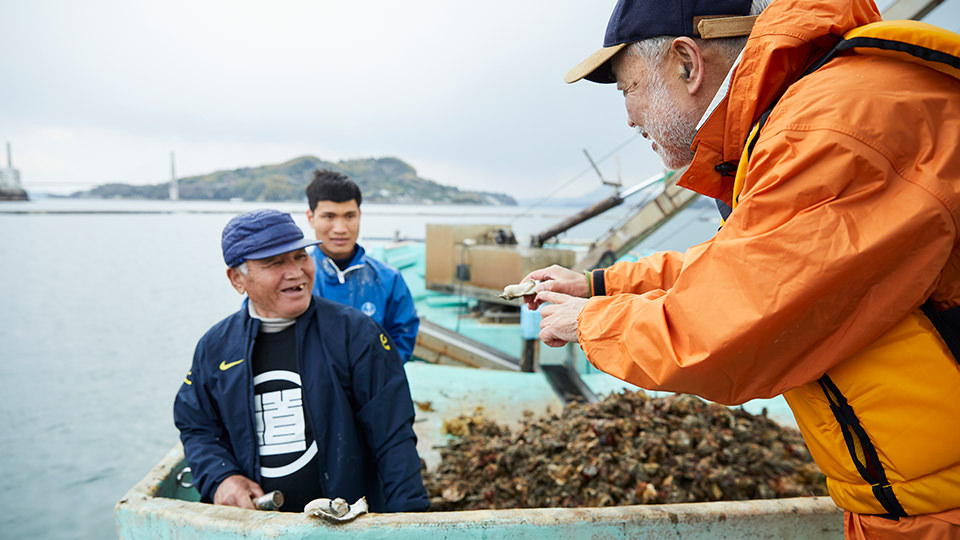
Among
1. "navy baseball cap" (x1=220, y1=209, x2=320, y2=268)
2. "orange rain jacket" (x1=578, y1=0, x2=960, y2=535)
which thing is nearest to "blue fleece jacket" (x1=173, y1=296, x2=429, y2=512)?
"navy baseball cap" (x1=220, y1=209, x2=320, y2=268)

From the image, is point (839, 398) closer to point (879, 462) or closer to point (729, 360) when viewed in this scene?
point (879, 462)

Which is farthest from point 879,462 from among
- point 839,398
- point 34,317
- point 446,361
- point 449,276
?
point 34,317

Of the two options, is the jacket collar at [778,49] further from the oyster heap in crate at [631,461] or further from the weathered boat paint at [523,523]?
the oyster heap in crate at [631,461]

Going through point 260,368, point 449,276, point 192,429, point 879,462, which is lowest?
point 449,276

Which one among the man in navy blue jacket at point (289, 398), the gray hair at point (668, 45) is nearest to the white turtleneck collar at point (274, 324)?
the man in navy blue jacket at point (289, 398)

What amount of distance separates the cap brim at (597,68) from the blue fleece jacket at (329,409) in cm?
140

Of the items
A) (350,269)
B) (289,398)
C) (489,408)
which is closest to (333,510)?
(289,398)

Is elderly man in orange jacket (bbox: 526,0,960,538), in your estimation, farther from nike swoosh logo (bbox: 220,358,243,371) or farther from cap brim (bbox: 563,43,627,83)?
nike swoosh logo (bbox: 220,358,243,371)

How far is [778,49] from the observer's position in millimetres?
1021

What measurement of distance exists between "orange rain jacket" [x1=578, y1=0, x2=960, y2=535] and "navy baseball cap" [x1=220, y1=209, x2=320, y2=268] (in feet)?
5.26

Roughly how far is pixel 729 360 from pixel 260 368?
6.23ft

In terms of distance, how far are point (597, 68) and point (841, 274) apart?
89cm

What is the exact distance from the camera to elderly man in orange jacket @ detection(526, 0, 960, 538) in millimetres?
887

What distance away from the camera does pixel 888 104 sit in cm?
89
